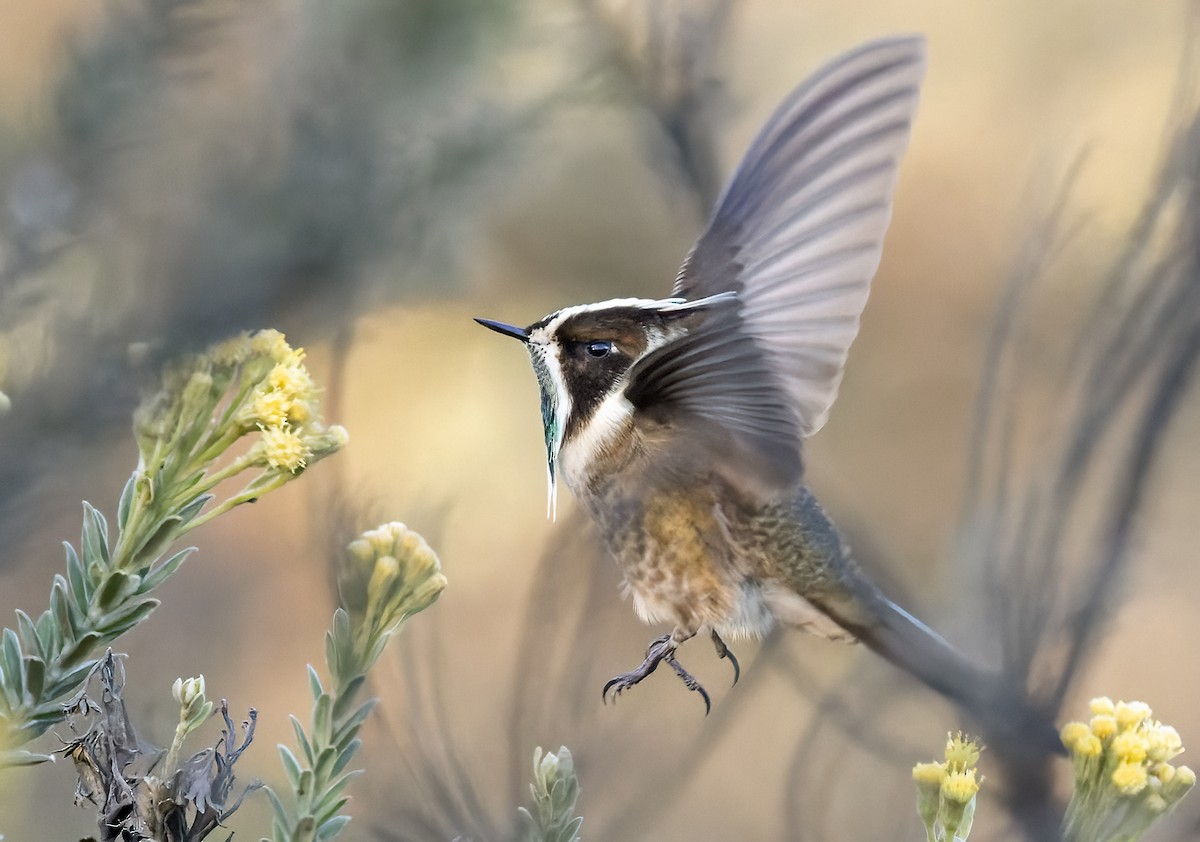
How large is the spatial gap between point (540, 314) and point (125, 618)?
1.55 meters

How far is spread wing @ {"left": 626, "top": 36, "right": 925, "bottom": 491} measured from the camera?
36.0 inches

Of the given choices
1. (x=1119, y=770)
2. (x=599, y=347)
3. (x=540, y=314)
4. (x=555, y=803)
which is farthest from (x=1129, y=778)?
(x=540, y=314)

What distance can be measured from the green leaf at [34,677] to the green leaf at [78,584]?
0.09 feet

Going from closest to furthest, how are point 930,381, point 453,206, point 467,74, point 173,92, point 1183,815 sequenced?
point 173,92, point 467,74, point 453,206, point 1183,815, point 930,381

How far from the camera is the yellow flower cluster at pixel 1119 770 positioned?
0.50 metres

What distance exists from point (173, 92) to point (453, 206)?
296mm

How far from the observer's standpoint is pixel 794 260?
1.02m

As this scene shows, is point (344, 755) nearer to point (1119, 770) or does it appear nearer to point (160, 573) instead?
point (160, 573)

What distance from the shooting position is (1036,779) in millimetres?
1000

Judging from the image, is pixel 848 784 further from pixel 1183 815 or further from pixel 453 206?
pixel 453 206

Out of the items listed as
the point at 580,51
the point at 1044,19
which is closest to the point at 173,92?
the point at 580,51

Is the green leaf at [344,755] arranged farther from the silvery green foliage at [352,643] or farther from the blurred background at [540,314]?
the blurred background at [540,314]

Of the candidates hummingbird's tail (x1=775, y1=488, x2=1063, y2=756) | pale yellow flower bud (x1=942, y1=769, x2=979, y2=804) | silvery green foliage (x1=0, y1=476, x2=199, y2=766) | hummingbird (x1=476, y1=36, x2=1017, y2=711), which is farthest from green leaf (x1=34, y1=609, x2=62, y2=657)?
hummingbird's tail (x1=775, y1=488, x2=1063, y2=756)

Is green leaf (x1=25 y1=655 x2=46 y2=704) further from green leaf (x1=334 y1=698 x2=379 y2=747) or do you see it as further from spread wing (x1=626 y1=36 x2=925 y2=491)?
spread wing (x1=626 y1=36 x2=925 y2=491)
